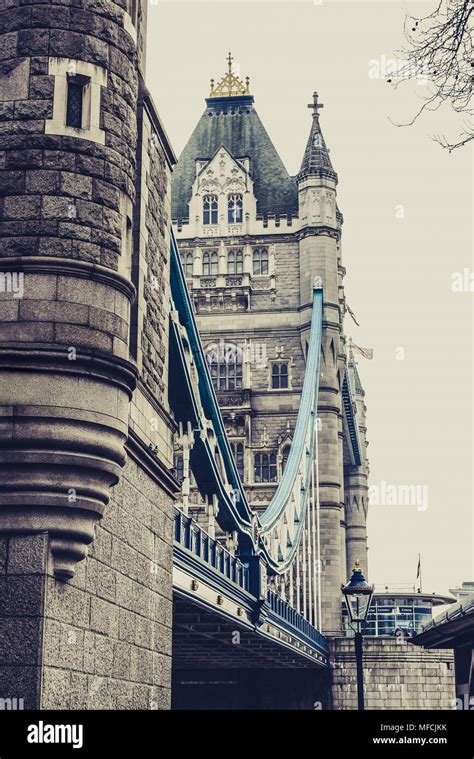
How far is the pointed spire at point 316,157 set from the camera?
177 feet

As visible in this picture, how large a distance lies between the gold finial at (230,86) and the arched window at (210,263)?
10248 mm

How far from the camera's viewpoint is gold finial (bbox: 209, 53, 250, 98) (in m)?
60.0

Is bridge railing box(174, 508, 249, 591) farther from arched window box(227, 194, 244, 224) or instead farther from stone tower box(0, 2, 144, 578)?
arched window box(227, 194, 244, 224)

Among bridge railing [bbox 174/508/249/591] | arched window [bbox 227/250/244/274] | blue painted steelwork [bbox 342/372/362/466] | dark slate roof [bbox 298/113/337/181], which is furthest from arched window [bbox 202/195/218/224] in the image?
bridge railing [bbox 174/508/249/591]

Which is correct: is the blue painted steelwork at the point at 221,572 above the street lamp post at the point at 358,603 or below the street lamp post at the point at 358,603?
above

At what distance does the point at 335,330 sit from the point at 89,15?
40462mm

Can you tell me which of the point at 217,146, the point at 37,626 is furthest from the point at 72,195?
the point at 217,146

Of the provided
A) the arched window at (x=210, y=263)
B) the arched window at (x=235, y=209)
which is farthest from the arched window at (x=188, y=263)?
the arched window at (x=235, y=209)

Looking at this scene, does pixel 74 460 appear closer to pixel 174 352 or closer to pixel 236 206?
pixel 174 352

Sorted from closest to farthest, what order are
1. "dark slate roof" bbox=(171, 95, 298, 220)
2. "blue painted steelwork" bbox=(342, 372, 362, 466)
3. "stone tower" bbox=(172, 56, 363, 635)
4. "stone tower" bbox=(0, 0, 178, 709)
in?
"stone tower" bbox=(0, 0, 178, 709) → "stone tower" bbox=(172, 56, 363, 635) → "blue painted steelwork" bbox=(342, 372, 362, 466) → "dark slate roof" bbox=(171, 95, 298, 220)

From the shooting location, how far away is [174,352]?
52.6 ft

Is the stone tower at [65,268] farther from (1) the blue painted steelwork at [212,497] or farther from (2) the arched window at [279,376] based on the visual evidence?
(2) the arched window at [279,376]

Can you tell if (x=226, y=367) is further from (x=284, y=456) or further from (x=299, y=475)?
(x=299, y=475)

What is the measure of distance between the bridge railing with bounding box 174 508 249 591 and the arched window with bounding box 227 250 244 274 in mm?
29715
